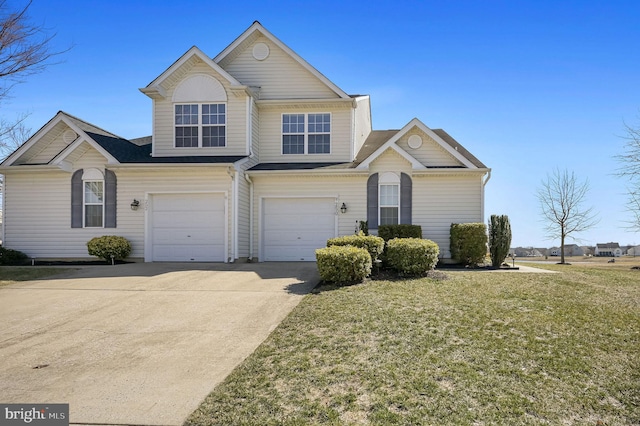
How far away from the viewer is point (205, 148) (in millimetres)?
16641

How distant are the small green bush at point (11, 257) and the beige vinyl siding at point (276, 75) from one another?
1036cm

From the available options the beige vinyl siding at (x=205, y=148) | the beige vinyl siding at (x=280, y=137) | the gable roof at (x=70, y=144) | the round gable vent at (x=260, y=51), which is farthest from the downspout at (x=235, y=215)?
the round gable vent at (x=260, y=51)

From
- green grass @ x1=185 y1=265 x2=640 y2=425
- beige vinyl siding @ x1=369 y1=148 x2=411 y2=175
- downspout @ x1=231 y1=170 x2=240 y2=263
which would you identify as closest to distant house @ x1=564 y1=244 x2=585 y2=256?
beige vinyl siding @ x1=369 y1=148 x2=411 y2=175

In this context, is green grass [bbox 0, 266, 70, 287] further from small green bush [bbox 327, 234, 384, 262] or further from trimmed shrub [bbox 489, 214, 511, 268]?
trimmed shrub [bbox 489, 214, 511, 268]

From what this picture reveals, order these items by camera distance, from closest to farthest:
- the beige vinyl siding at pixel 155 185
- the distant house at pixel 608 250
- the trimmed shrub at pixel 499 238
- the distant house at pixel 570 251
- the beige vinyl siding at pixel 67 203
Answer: the trimmed shrub at pixel 499 238
the beige vinyl siding at pixel 155 185
the beige vinyl siding at pixel 67 203
the distant house at pixel 570 251
the distant house at pixel 608 250

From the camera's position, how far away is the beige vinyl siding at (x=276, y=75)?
57.2ft

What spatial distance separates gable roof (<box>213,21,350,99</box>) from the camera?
1720 cm

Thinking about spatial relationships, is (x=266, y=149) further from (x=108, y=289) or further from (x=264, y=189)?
(x=108, y=289)

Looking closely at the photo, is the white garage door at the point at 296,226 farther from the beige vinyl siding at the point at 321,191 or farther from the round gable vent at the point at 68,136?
the round gable vent at the point at 68,136

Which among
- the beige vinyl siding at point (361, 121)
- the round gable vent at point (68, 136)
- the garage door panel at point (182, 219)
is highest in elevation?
the beige vinyl siding at point (361, 121)

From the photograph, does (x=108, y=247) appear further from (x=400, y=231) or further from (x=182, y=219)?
(x=400, y=231)

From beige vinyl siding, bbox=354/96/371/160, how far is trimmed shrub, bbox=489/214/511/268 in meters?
5.96

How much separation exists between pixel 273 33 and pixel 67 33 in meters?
7.29

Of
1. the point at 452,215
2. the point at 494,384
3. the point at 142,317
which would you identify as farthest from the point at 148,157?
the point at 494,384
